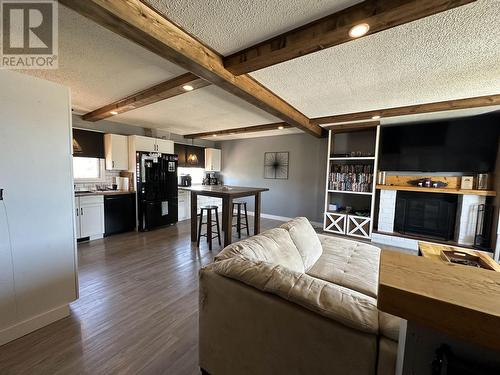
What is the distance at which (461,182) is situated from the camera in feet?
12.1

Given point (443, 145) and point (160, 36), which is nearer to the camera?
point (160, 36)

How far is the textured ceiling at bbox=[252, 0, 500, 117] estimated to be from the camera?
1545 millimetres

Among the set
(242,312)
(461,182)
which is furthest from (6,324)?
(461,182)

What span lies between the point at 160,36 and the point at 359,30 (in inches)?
53.4

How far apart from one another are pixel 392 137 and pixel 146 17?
14.1 ft

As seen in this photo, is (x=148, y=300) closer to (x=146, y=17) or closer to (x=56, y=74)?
(x=146, y=17)

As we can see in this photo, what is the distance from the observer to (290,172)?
5.79 m

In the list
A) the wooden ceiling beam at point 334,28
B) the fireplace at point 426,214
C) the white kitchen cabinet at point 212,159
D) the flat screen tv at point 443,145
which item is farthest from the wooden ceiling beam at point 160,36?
the white kitchen cabinet at point 212,159

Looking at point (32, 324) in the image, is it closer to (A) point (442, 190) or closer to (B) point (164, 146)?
(B) point (164, 146)

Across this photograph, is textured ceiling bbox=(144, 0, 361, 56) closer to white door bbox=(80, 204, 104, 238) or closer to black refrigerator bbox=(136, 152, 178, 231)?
black refrigerator bbox=(136, 152, 178, 231)

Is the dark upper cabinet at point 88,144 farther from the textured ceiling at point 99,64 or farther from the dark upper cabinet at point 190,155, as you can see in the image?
the dark upper cabinet at point 190,155

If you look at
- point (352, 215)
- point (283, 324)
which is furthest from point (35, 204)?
point (352, 215)

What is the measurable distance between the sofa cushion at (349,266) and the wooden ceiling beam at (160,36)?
1.98 m

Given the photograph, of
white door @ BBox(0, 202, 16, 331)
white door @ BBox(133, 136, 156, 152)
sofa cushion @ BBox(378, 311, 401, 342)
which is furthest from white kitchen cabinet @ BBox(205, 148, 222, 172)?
sofa cushion @ BBox(378, 311, 401, 342)
